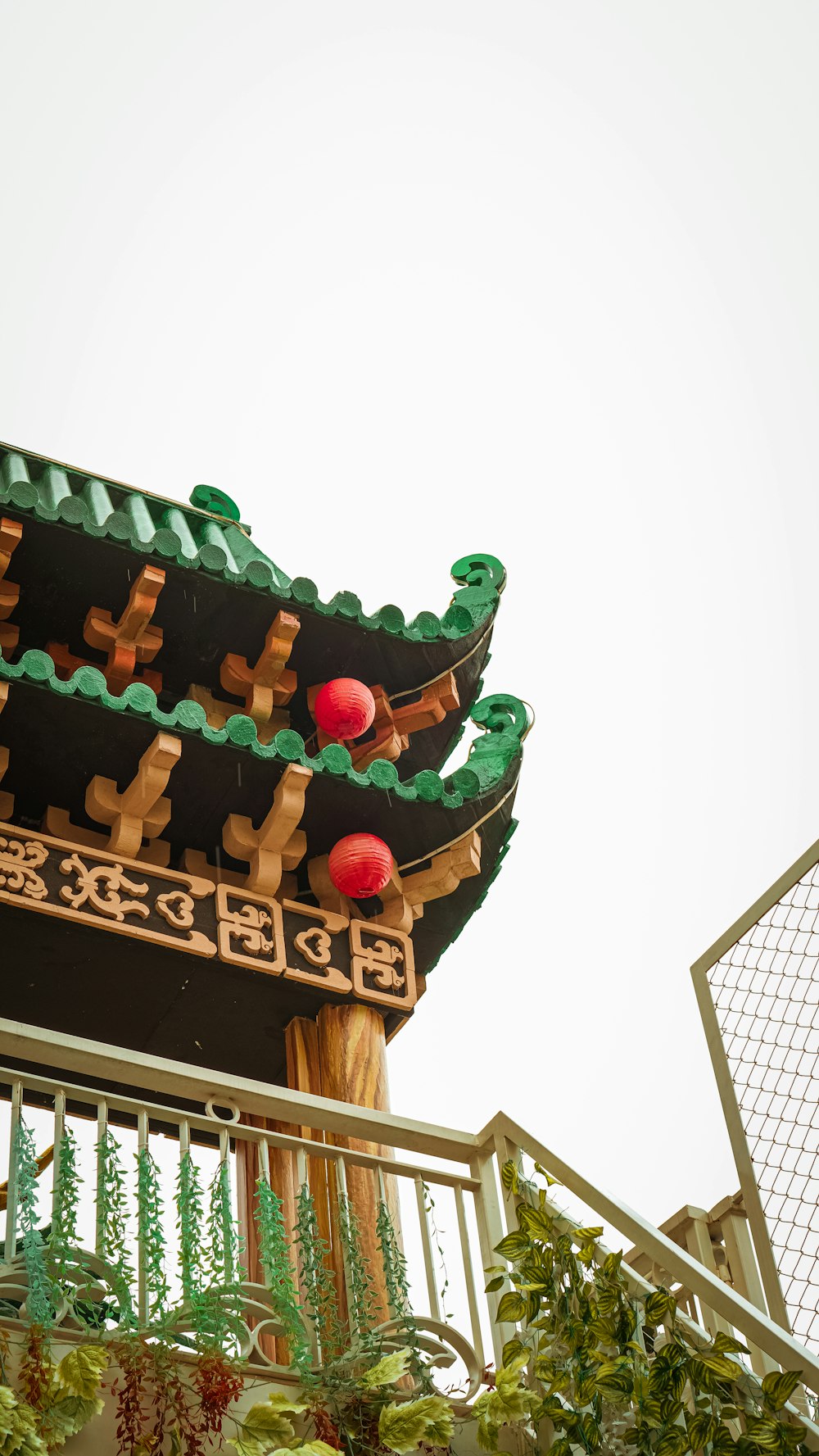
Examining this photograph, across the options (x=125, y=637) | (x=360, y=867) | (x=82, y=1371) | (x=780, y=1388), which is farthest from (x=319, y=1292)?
(x=125, y=637)

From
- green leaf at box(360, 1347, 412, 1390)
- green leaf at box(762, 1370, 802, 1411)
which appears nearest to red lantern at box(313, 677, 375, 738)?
green leaf at box(360, 1347, 412, 1390)

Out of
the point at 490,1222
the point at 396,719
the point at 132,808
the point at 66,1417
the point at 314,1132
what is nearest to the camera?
the point at 66,1417

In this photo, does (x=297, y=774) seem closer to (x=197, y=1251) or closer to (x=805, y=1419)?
(x=197, y=1251)

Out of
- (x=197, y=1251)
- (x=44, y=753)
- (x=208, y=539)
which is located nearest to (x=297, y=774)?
(x=44, y=753)

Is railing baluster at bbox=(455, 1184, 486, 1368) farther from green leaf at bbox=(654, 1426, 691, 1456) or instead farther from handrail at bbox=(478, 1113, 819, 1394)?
green leaf at bbox=(654, 1426, 691, 1456)

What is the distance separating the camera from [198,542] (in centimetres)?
919

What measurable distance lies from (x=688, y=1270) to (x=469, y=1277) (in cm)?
71

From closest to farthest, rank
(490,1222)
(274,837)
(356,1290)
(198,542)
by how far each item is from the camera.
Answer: (356,1290), (490,1222), (274,837), (198,542)

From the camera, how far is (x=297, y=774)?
744cm

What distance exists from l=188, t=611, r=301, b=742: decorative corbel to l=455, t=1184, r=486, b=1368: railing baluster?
11.5ft

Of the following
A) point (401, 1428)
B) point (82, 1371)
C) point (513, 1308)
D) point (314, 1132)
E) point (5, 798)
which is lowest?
point (401, 1428)

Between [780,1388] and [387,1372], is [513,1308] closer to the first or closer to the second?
[387,1372]

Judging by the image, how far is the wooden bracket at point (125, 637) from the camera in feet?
25.8

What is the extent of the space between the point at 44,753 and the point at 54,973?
0.95m
